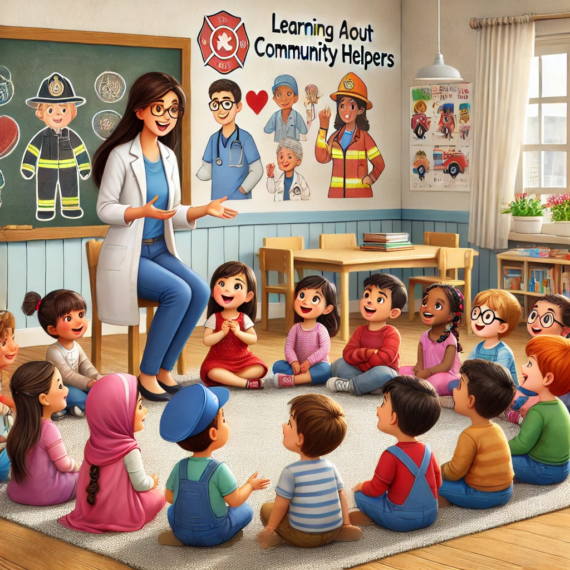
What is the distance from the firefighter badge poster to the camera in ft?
23.8

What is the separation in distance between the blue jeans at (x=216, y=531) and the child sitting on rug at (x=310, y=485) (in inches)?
3.1

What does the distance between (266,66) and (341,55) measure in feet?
2.44

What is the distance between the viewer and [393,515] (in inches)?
108

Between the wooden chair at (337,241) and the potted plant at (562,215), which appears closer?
the potted plant at (562,215)

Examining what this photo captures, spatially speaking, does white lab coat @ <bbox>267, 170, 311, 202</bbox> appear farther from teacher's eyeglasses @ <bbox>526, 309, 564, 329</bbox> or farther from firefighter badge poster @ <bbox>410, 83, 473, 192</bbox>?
teacher's eyeglasses @ <bbox>526, 309, 564, 329</bbox>

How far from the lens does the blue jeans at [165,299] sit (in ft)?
14.9

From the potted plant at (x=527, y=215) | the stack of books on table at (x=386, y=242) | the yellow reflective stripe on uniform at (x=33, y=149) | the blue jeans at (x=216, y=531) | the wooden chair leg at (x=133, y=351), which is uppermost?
the yellow reflective stripe on uniform at (x=33, y=149)

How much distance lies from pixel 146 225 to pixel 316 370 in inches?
46.9

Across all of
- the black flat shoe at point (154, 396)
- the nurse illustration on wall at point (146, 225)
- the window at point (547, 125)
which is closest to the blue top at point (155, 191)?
the nurse illustration on wall at point (146, 225)

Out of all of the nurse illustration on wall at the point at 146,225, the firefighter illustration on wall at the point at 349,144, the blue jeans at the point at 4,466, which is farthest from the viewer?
the firefighter illustration on wall at the point at 349,144

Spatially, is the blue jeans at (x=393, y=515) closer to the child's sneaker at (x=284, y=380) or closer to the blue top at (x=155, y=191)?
the child's sneaker at (x=284, y=380)

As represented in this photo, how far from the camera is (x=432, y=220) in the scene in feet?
25.0

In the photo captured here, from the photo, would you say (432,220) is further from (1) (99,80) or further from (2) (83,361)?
(2) (83,361)

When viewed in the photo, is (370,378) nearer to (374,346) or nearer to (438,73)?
(374,346)
